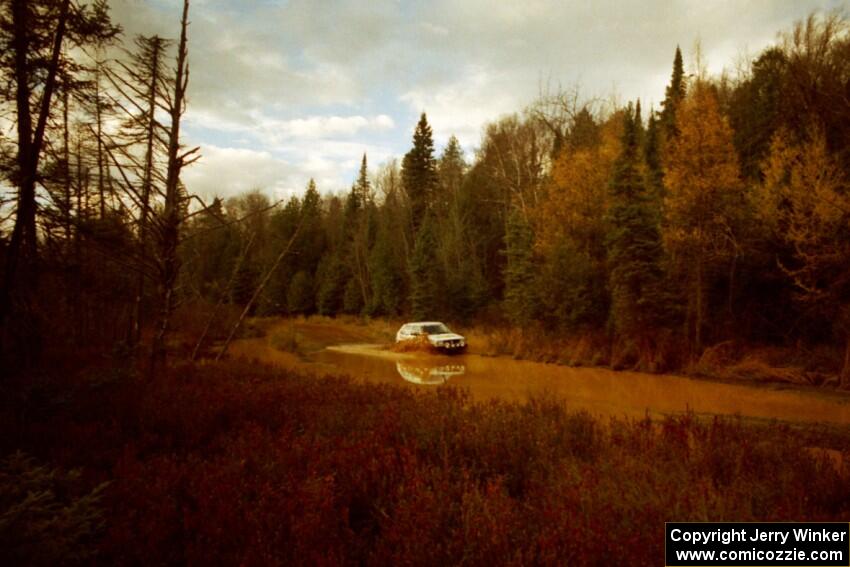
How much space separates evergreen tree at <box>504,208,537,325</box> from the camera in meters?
28.6

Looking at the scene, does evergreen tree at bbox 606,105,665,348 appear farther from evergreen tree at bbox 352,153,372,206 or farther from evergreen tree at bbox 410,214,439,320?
evergreen tree at bbox 352,153,372,206

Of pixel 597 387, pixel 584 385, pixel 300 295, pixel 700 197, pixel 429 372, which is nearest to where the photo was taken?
pixel 597 387

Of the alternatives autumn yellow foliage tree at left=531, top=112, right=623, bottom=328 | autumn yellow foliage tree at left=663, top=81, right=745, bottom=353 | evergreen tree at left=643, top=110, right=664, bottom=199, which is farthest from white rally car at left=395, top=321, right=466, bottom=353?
evergreen tree at left=643, top=110, right=664, bottom=199

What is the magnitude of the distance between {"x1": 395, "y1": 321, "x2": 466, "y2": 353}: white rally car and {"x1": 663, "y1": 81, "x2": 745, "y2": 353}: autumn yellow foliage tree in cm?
1184

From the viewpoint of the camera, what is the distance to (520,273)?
30.5 meters

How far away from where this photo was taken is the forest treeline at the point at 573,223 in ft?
32.0

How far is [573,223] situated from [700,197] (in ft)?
29.4

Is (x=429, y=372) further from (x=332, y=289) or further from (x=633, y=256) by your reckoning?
(x=332, y=289)

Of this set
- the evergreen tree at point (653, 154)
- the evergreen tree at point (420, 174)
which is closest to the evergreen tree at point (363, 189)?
the evergreen tree at point (420, 174)

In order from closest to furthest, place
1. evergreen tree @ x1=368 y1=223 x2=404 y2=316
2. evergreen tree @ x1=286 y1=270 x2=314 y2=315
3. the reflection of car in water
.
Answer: the reflection of car in water, evergreen tree @ x1=368 y1=223 x2=404 y2=316, evergreen tree @ x1=286 y1=270 x2=314 y2=315

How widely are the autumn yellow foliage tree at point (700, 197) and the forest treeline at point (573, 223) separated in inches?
3.4

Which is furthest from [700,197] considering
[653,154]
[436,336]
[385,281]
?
[385,281]

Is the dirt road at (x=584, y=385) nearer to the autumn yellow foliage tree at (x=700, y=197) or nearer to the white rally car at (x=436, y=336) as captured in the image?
the white rally car at (x=436, y=336)

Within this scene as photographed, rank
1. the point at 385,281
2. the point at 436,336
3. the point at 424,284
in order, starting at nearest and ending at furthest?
1. the point at 436,336
2. the point at 424,284
3. the point at 385,281
